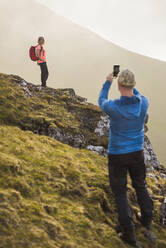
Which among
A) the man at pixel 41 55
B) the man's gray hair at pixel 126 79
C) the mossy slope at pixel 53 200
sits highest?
the man at pixel 41 55

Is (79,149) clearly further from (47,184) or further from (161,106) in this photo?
(161,106)

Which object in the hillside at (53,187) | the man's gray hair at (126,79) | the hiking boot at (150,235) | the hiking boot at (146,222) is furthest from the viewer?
the hiking boot at (146,222)

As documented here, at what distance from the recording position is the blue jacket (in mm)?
5793

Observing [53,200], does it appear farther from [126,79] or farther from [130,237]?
[126,79]

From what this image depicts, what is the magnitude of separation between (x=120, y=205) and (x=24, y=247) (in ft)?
7.22

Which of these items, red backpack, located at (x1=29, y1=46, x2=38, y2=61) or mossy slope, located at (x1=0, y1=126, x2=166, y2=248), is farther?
red backpack, located at (x1=29, y1=46, x2=38, y2=61)

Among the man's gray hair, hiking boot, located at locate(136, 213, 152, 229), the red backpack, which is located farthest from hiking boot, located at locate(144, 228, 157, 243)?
the red backpack

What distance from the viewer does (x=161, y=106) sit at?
412 ft

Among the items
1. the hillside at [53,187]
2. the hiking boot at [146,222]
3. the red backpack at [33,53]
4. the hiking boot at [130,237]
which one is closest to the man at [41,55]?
the red backpack at [33,53]

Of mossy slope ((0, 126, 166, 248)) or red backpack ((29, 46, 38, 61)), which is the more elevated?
red backpack ((29, 46, 38, 61))

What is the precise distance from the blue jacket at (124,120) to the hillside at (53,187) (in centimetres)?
163

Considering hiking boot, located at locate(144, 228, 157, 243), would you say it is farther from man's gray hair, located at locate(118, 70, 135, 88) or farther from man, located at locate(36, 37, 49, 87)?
man, located at locate(36, 37, 49, 87)

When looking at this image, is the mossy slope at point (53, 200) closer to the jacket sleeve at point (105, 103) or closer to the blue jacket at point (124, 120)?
the blue jacket at point (124, 120)

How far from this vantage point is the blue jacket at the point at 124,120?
19.0 feet
